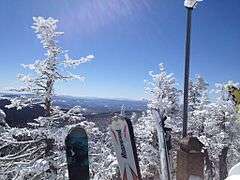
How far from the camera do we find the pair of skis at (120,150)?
16.0 feet

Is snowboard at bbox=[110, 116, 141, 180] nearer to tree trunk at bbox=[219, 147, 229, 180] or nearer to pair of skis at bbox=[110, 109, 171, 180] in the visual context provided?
pair of skis at bbox=[110, 109, 171, 180]

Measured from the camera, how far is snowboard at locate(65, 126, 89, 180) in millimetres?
4855

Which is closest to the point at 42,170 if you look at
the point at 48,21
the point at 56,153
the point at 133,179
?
the point at 56,153

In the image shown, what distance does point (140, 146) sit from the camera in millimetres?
30672

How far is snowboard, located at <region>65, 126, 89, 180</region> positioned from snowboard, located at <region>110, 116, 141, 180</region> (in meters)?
0.97

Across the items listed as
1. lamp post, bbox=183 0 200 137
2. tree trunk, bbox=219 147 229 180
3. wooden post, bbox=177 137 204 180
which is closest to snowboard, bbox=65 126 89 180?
wooden post, bbox=177 137 204 180

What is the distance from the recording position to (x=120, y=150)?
6.10m

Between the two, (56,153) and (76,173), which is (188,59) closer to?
(76,173)

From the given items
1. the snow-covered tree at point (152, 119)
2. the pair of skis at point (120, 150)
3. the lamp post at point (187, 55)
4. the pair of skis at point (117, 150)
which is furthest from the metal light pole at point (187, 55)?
the snow-covered tree at point (152, 119)

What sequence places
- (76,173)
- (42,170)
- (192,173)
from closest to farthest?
(76,173) < (192,173) < (42,170)

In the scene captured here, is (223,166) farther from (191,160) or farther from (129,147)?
(129,147)

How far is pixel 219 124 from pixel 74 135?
1210 inches

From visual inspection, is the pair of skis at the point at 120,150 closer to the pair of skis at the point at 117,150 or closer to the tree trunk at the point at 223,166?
the pair of skis at the point at 117,150

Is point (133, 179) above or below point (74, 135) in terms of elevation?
below
